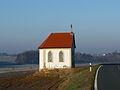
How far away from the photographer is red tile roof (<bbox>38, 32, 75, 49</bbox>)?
5584 cm

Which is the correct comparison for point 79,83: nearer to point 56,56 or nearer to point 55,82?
point 55,82

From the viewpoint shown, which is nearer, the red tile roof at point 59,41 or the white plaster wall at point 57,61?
the white plaster wall at point 57,61

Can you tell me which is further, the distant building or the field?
the distant building

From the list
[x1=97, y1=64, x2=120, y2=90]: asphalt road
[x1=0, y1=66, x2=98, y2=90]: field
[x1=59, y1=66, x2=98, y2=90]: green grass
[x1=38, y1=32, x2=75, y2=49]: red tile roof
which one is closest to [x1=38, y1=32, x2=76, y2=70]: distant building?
[x1=38, y1=32, x2=75, y2=49]: red tile roof

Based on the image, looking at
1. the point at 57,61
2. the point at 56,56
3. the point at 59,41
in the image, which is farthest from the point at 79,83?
the point at 59,41

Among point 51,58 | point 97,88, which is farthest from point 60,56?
point 97,88

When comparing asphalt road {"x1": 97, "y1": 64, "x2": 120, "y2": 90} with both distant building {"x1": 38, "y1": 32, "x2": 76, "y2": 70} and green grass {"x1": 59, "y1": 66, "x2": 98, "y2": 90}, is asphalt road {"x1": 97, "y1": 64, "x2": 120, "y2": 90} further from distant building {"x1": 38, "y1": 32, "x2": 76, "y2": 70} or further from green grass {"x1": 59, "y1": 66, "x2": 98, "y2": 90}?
distant building {"x1": 38, "y1": 32, "x2": 76, "y2": 70}

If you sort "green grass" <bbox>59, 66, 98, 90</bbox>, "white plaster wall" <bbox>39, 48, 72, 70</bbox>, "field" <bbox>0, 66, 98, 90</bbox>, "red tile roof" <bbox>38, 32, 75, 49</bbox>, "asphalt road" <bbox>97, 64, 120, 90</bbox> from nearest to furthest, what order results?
"asphalt road" <bbox>97, 64, 120, 90</bbox>
"green grass" <bbox>59, 66, 98, 90</bbox>
"field" <bbox>0, 66, 98, 90</bbox>
"white plaster wall" <bbox>39, 48, 72, 70</bbox>
"red tile roof" <bbox>38, 32, 75, 49</bbox>

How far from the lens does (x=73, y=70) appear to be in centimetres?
4994

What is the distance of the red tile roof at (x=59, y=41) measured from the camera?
5584cm

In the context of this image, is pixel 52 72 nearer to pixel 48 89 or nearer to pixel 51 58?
pixel 51 58

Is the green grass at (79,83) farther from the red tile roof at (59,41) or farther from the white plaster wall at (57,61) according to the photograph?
the red tile roof at (59,41)

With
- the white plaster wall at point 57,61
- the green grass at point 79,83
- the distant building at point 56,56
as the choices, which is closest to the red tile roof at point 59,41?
the distant building at point 56,56

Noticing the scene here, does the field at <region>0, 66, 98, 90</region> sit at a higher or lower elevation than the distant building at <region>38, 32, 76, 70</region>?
lower
